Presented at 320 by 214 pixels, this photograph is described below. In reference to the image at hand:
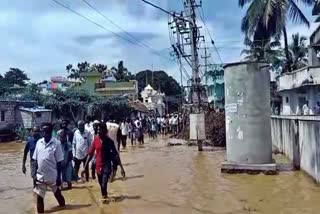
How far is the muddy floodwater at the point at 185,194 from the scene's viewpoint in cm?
902

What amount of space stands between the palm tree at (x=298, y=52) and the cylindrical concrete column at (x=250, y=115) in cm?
3235

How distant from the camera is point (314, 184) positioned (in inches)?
435

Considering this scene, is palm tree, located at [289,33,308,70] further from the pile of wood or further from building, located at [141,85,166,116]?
building, located at [141,85,166,116]

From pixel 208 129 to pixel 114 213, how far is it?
16.7m

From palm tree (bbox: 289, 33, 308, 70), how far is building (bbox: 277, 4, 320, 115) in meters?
9.01

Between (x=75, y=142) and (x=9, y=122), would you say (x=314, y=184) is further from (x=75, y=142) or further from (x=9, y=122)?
(x=9, y=122)

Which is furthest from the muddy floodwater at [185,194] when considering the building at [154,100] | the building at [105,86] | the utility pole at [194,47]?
the building at [154,100]

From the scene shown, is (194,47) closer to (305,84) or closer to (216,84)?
(305,84)

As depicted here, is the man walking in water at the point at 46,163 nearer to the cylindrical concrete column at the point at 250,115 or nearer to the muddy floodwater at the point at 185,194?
the muddy floodwater at the point at 185,194

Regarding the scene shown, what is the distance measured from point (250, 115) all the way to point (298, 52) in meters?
34.3

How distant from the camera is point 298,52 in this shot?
45.4 m

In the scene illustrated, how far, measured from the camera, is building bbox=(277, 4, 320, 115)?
89.9 ft

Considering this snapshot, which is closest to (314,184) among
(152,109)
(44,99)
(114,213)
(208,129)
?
(114,213)

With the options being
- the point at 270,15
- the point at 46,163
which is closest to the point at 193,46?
the point at 270,15
